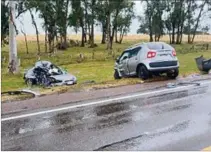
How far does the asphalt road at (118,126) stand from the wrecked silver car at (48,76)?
8287 mm

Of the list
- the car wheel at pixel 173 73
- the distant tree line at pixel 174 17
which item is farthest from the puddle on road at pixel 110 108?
the distant tree line at pixel 174 17

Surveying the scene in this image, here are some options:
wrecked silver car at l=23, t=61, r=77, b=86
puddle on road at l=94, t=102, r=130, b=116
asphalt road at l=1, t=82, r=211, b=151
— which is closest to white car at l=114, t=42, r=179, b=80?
wrecked silver car at l=23, t=61, r=77, b=86

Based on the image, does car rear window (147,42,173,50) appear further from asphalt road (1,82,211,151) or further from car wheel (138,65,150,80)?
asphalt road (1,82,211,151)

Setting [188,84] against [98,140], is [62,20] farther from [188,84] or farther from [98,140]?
[98,140]

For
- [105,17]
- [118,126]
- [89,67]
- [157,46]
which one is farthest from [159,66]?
[105,17]

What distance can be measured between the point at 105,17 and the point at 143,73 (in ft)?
174

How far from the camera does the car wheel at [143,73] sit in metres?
16.4

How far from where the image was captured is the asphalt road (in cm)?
654

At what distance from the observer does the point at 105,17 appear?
225 feet

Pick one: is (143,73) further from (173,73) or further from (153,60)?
(173,73)

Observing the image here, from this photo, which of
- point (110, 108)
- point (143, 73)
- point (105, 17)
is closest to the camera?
point (110, 108)

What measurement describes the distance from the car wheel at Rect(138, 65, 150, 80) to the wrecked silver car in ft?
11.7

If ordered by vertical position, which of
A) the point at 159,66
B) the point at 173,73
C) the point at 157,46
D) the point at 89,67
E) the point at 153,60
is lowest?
the point at 89,67

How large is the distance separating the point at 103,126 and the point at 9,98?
17.4 feet
